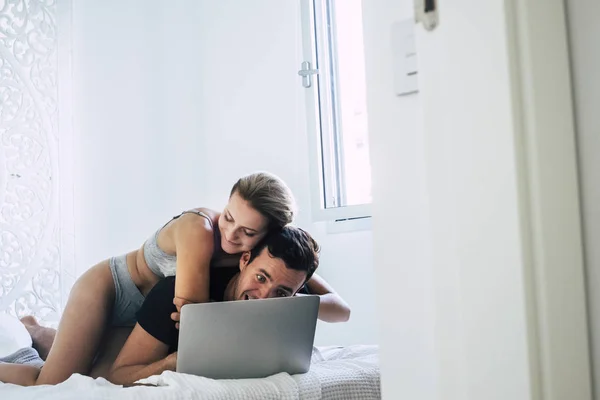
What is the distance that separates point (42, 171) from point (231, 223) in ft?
5.13

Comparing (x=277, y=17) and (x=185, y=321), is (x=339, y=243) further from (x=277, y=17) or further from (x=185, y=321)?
(x=185, y=321)

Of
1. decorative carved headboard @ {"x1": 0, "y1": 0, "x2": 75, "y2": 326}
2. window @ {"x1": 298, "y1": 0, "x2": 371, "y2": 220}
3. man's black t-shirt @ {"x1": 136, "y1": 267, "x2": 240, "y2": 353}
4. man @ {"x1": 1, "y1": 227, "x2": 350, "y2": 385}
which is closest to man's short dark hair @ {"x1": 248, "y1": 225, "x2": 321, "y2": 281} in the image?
man @ {"x1": 1, "y1": 227, "x2": 350, "y2": 385}

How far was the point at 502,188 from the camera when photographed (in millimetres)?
592

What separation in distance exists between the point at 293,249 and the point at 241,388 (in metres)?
0.42

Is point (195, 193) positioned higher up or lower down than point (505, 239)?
higher up

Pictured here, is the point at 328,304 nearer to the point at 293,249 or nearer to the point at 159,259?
the point at 293,249

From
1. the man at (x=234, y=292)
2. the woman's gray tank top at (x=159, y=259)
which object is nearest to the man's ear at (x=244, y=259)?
the man at (x=234, y=292)

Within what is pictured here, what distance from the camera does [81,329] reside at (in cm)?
187

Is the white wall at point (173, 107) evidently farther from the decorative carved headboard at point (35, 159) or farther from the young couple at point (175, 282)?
the young couple at point (175, 282)

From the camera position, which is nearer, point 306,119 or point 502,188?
point 502,188

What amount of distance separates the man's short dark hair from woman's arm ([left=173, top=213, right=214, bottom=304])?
12 cm

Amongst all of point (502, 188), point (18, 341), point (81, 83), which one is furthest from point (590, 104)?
point (81, 83)

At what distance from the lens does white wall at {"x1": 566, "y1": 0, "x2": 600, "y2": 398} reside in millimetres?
635

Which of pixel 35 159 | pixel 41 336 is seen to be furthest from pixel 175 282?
pixel 35 159
